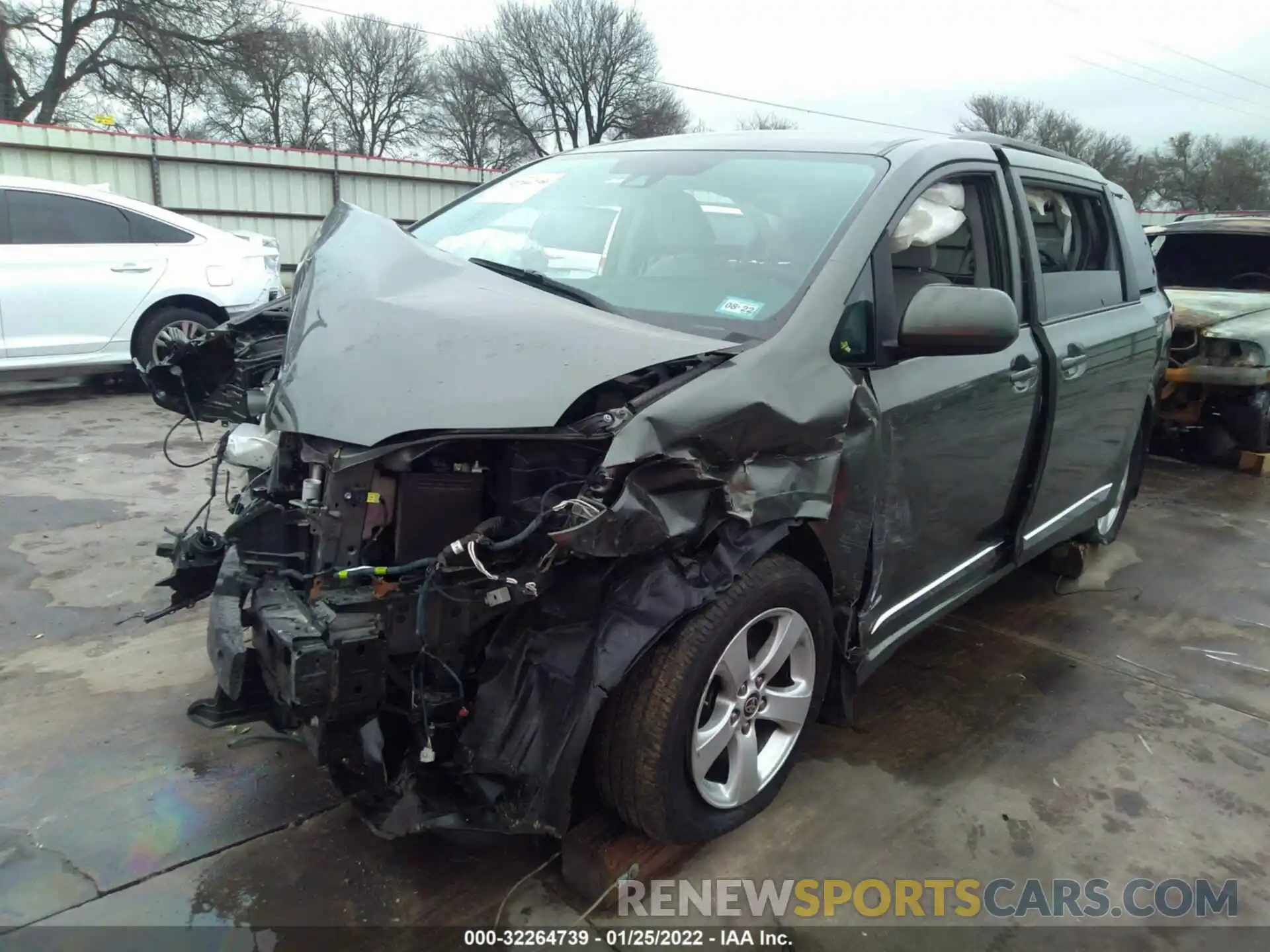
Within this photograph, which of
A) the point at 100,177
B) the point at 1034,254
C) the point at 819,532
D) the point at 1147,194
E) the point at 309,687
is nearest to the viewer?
the point at 309,687

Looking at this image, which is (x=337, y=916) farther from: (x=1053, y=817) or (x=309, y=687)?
(x=1053, y=817)

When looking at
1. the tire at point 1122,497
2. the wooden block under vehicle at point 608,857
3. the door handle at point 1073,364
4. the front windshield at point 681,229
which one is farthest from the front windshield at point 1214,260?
the wooden block under vehicle at point 608,857

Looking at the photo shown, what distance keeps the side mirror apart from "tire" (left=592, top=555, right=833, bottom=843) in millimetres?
692

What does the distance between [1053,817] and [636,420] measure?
178 cm

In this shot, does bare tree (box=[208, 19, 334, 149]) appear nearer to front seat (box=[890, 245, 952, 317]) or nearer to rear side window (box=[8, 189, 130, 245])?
rear side window (box=[8, 189, 130, 245])

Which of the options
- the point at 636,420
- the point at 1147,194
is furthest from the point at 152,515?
the point at 1147,194

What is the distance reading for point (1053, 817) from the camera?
2721 millimetres

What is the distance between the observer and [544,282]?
2820 millimetres

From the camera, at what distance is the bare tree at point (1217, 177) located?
42500mm

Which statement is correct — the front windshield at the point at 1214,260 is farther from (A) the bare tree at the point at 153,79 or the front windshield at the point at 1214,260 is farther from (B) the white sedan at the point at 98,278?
(A) the bare tree at the point at 153,79

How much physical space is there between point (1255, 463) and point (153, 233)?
29.0ft

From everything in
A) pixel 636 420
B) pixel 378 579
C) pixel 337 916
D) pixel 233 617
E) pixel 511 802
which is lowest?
pixel 337 916

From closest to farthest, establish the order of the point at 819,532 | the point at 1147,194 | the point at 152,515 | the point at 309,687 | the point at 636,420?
the point at 309,687
the point at 636,420
the point at 819,532
the point at 152,515
the point at 1147,194

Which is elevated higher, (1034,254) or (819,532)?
(1034,254)
